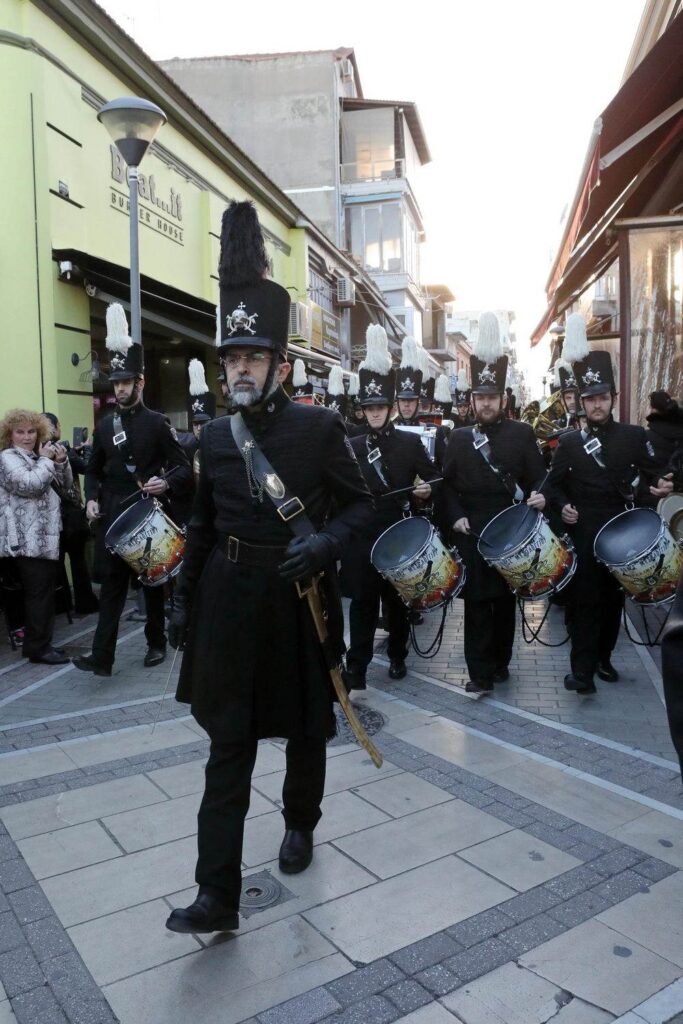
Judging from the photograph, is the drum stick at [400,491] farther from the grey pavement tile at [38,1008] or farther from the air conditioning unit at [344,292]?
the air conditioning unit at [344,292]

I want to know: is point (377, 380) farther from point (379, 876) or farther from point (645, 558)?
point (379, 876)

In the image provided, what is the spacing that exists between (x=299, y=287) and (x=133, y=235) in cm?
1332

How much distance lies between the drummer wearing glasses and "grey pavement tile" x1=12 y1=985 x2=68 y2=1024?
3914 mm

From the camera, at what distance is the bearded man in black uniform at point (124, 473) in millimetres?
6105

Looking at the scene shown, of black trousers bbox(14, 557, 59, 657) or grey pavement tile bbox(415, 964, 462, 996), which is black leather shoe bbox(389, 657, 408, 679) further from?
grey pavement tile bbox(415, 964, 462, 996)

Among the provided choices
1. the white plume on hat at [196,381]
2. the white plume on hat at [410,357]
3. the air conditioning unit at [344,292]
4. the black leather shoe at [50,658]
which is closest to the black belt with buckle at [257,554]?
the black leather shoe at [50,658]

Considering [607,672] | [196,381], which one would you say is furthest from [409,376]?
[607,672]

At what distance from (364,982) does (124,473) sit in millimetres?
4415

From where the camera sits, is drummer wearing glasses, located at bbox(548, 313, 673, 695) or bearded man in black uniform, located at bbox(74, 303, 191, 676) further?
bearded man in black uniform, located at bbox(74, 303, 191, 676)

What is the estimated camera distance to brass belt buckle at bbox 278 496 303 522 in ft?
9.96

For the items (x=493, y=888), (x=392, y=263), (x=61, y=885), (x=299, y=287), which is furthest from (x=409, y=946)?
(x=392, y=263)

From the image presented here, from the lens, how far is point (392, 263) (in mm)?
37250

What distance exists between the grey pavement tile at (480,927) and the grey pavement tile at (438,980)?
0.16 metres

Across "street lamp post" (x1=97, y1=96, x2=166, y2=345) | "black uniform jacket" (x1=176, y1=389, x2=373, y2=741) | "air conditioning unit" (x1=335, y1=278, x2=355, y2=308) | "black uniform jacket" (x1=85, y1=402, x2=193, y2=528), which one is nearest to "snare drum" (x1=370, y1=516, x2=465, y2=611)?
"black uniform jacket" (x1=85, y1=402, x2=193, y2=528)
